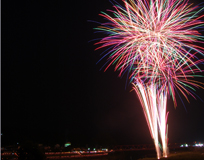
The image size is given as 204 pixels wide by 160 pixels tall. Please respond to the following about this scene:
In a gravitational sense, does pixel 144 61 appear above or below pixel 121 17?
below

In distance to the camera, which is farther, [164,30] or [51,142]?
[51,142]

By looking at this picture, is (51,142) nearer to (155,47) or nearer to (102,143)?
(102,143)

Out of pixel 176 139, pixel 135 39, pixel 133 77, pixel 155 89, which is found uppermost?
pixel 135 39

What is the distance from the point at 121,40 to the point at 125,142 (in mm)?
63625

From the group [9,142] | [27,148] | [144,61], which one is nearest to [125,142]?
[9,142]

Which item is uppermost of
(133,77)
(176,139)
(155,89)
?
(133,77)

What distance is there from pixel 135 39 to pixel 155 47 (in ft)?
4.97

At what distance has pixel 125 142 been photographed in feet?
245

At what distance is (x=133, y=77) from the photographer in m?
18.9

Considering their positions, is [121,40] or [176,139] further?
[176,139]

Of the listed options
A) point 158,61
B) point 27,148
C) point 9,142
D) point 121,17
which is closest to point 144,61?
point 158,61

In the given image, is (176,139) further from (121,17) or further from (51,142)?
(121,17)

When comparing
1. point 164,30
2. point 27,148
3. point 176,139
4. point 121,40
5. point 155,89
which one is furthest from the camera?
point 176,139

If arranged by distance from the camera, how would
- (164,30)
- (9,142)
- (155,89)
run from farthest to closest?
(9,142), (155,89), (164,30)
